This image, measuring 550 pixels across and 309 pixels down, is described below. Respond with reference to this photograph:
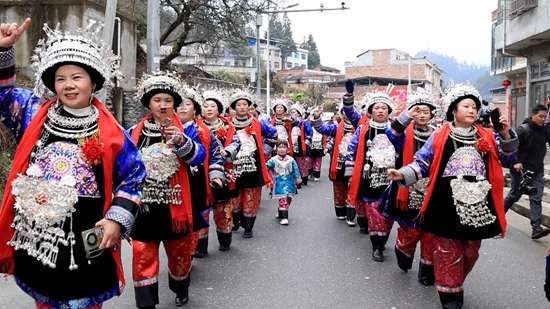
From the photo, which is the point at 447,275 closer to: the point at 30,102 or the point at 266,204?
the point at 30,102

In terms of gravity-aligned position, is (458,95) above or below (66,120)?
above

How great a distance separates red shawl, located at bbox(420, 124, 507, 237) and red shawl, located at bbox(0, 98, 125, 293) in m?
2.66

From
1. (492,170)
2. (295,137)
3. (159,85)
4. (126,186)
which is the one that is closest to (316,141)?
(295,137)

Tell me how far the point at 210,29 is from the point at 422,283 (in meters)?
14.5

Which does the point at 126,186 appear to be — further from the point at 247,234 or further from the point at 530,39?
the point at 530,39

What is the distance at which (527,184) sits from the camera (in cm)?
764

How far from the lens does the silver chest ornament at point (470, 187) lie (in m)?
4.29

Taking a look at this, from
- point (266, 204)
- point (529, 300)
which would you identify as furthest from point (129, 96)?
point (529, 300)

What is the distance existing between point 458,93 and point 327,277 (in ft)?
7.81

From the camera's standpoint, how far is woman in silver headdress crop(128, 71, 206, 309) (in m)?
4.17

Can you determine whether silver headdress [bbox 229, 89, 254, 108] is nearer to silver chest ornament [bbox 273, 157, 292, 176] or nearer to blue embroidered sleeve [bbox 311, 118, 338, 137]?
silver chest ornament [bbox 273, 157, 292, 176]

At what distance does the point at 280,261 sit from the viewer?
6.33m

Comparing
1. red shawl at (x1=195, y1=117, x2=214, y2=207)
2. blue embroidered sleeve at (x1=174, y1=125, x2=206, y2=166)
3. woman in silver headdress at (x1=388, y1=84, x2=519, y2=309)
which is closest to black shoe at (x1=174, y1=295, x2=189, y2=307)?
red shawl at (x1=195, y1=117, x2=214, y2=207)

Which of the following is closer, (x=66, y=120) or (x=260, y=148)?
(x=66, y=120)
